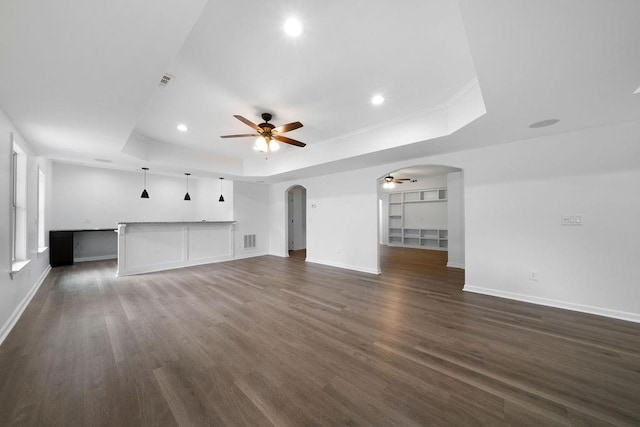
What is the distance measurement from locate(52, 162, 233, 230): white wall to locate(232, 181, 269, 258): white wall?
269 millimetres

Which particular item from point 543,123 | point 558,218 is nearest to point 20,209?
point 543,123

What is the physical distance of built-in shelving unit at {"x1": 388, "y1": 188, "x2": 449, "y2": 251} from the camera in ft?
29.9

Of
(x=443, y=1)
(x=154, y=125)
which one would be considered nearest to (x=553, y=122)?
(x=443, y=1)

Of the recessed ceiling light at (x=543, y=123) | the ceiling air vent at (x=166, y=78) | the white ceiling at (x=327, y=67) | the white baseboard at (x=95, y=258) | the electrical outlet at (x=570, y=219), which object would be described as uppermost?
the ceiling air vent at (x=166, y=78)

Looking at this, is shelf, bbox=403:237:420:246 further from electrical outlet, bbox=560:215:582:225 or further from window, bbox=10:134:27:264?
window, bbox=10:134:27:264

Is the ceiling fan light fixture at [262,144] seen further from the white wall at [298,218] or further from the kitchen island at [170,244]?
the white wall at [298,218]

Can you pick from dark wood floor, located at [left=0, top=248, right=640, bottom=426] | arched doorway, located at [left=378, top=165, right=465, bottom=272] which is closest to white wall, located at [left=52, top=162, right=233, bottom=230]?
dark wood floor, located at [left=0, top=248, right=640, bottom=426]

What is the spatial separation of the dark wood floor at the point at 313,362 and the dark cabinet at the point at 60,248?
129 inches

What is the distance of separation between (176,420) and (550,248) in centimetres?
469

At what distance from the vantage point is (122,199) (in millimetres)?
7324

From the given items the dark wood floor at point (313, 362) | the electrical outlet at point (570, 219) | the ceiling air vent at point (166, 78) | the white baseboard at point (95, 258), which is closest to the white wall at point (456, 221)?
the dark wood floor at point (313, 362)

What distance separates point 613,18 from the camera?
1.34 meters

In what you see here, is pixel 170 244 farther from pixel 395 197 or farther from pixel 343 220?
pixel 395 197

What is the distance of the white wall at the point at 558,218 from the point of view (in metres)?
2.88
